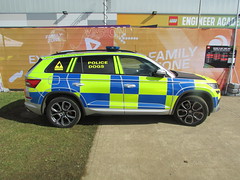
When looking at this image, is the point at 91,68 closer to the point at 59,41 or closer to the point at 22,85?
the point at 59,41

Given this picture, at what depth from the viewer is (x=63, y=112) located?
3.95 metres

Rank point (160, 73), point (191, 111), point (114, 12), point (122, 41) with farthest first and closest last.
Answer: point (114, 12), point (122, 41), point (191, 111), point (160, 73)

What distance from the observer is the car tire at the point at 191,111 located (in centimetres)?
402

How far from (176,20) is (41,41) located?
46.8 ft

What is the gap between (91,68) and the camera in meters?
3.88

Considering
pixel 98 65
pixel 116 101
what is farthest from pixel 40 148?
pixel 98 65


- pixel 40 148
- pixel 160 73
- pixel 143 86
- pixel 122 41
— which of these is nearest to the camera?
pixel 40 148

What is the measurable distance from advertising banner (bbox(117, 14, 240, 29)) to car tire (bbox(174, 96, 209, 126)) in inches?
588

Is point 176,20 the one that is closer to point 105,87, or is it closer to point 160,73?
point 160,73

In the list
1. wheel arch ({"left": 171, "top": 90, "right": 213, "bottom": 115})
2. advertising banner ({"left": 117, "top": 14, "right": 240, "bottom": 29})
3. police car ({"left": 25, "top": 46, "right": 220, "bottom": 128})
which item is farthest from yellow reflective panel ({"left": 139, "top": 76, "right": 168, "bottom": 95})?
advertising banner ({"left": 117, "top": 14, "right": 240, "bottom": 29})

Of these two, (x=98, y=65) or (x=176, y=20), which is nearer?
(x=98, y=65)

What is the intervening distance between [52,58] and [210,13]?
706 inches

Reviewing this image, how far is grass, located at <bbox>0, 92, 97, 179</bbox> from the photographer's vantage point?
2596mm

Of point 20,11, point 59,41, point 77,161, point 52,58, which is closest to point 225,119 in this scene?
point 77,161
